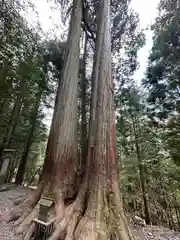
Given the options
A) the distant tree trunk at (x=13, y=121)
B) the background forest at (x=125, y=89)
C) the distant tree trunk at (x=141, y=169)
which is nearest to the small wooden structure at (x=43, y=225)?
the background forest at (x=125, y=89)

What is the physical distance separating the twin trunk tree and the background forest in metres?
1.88

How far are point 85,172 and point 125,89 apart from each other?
472 centimetres

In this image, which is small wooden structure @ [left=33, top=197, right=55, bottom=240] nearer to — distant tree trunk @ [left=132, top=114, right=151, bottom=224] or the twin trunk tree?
the twin trunk tree

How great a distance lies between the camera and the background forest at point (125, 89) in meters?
4.98

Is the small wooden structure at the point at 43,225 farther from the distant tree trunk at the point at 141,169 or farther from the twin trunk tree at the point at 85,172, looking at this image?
the distant tree trunk at the point at 141,169

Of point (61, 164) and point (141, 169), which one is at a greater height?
point (141, 169)

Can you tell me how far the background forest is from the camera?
4980mm

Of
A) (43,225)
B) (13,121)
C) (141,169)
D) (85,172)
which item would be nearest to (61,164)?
(85,172)

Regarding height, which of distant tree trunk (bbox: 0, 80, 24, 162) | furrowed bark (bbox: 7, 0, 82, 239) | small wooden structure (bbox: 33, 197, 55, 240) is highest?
distant tree trunk (bbox: 0, 80, 24, 162)

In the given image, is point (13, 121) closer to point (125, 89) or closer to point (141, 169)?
point (125, 89)

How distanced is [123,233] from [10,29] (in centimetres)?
508

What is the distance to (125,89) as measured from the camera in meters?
6.64

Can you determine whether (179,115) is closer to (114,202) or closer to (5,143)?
(114,202)

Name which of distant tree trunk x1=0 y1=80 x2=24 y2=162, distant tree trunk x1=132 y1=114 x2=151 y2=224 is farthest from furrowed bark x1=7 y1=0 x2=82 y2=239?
distant tree trunk x1=132 y1=114 x2=151 y2=224
